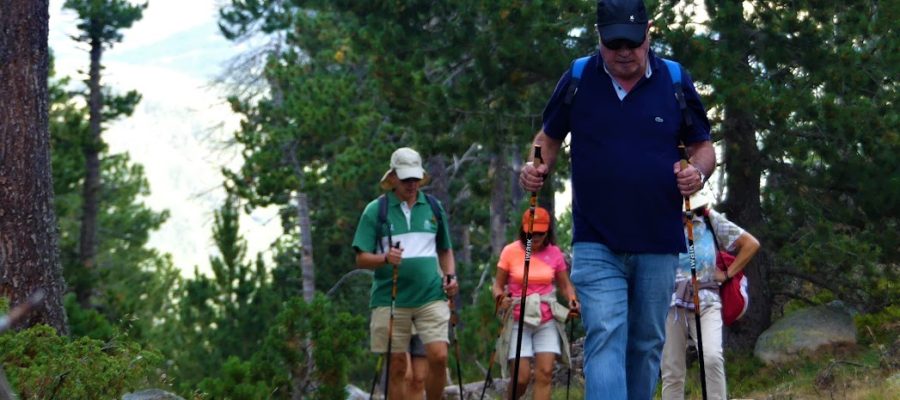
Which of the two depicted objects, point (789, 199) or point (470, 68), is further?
point (470, 68)

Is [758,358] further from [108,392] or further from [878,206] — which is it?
[108,392]

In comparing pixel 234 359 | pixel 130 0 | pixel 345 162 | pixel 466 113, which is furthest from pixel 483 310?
pixel 130 0

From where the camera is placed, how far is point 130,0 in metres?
29.0

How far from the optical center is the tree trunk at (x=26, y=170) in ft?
32.4

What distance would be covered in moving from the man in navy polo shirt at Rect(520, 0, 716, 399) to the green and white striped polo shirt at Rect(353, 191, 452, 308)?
3908 mm

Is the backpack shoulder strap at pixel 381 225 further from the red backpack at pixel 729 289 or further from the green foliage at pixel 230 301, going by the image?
the green foliage at pixel 230 301

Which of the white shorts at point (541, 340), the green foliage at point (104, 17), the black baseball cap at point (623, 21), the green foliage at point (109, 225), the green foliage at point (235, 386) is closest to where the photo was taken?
the black baseball cap at point (623, 21)

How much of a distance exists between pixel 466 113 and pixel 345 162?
1179 centimetres

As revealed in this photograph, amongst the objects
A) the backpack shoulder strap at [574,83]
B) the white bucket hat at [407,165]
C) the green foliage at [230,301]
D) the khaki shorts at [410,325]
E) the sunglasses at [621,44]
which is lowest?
the green foliage at [230,301]

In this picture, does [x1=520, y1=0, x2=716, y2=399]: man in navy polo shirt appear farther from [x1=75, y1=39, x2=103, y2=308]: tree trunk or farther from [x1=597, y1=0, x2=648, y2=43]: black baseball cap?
[x1=75, y1=39, x2=103, y2=308]: tree trunk

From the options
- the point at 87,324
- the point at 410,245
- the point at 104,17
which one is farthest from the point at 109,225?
the point at 410,245

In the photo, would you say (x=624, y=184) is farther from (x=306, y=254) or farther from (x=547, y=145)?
(x=306, y=254)

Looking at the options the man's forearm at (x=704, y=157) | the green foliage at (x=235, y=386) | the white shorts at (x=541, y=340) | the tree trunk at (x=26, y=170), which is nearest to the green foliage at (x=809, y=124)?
the white shorts at (x=541, y=340)

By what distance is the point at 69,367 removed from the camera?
714 centimetres
